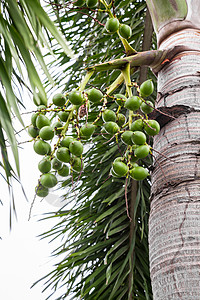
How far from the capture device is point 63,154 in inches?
37.4

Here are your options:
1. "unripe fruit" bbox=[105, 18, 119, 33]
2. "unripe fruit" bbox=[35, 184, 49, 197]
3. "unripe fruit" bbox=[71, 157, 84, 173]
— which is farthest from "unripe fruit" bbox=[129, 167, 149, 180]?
"unripe fruit" bbox=[105, 18, 119, 33]

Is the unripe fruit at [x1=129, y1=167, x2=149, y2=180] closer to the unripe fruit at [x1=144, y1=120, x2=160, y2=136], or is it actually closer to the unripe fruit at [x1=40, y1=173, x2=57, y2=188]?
the unripe fruit at [x1=144, y1=120, x2=160, y2=136]

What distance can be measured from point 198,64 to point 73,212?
1177 millimetres

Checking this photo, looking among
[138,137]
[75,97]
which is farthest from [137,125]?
[75,97]

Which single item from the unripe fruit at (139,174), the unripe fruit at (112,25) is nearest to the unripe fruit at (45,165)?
the unripe fruit at (139,174)

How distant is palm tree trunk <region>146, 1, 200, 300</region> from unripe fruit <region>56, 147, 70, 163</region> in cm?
25

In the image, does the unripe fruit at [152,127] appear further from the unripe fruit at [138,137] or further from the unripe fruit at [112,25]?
the unripe fruit at [112,25]

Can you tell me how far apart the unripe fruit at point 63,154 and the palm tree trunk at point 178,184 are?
9.9 inches

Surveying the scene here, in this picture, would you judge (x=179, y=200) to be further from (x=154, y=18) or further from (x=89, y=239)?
(x=89, y=239)

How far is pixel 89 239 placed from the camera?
192 centimetres

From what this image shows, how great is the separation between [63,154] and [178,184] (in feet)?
1.02

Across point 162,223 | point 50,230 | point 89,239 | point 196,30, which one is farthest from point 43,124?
point 50,230

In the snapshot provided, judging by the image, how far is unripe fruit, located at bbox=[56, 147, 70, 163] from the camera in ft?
3.11

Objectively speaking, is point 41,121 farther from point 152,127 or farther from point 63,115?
point 152,127
